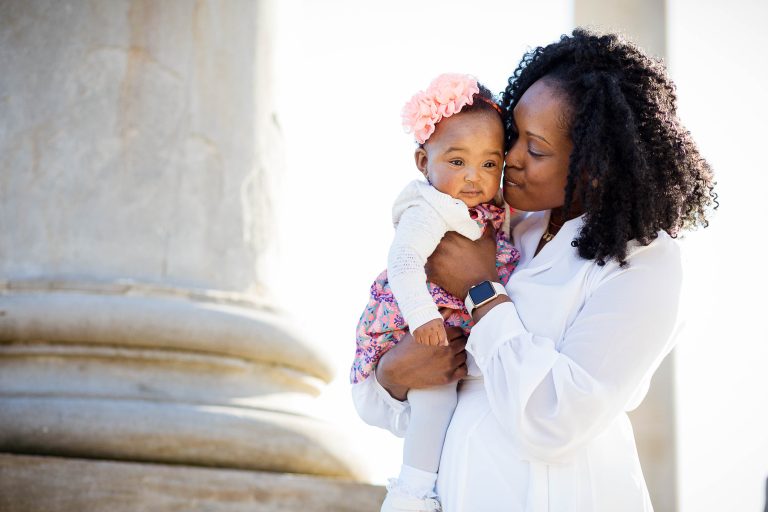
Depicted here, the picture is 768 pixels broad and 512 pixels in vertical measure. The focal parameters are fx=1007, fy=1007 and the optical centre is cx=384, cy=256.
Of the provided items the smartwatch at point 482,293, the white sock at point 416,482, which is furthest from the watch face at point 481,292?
the white sock at point 416,482

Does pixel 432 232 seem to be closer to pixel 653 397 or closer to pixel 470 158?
pixel 470 158

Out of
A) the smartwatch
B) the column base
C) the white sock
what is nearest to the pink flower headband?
the smartwatch

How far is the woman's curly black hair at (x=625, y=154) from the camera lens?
506 cm

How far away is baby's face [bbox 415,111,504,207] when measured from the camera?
574 centimetres

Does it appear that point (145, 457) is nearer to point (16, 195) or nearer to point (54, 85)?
point (16, 195)

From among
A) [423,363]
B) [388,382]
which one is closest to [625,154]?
[423,363]

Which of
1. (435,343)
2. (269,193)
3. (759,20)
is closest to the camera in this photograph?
(435,343)

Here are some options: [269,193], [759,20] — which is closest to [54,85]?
[269,193]

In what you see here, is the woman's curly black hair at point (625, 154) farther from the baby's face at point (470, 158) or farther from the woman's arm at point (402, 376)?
the woman's arm at point (402, 376)

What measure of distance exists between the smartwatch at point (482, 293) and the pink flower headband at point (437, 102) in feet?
3.87

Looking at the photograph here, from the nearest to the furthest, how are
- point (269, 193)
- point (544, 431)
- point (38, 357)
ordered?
point (544, 431) → point (38, 357) → point (269, 193)

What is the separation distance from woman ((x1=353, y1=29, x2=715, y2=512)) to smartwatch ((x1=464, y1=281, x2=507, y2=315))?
1cm

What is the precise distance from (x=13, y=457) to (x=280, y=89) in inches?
146

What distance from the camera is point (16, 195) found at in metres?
7.32
